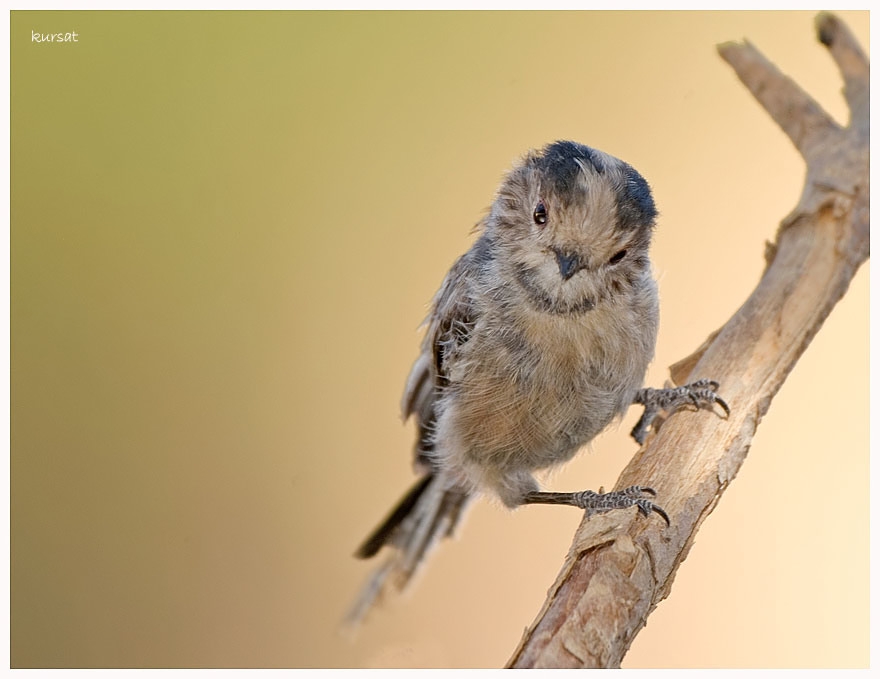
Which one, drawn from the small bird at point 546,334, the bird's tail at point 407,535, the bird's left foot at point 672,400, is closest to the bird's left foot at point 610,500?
the small bird at point 546,334

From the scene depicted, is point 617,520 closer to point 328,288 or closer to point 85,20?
point 328,288

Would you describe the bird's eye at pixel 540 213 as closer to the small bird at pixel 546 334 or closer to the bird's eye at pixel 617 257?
the small bird at pixel 546 334

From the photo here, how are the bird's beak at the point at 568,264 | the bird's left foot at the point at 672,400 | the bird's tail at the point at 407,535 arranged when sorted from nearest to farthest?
1. the bird's beak at the point at 568,264
2. the bird's left foot at the point at 672,400
3. the bird's tail at the point at 407,535

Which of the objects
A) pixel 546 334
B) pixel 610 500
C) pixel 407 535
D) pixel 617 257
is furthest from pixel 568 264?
pixel 407 535

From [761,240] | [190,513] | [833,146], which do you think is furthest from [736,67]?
[190,513]

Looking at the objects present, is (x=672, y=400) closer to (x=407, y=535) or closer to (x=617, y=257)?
(x=617, y=257)

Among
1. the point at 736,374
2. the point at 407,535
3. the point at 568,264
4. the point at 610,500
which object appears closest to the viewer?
the point at 568,264

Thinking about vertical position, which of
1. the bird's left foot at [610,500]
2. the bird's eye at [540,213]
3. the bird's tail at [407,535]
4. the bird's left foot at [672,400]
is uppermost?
the bird's eye at [540,213]
